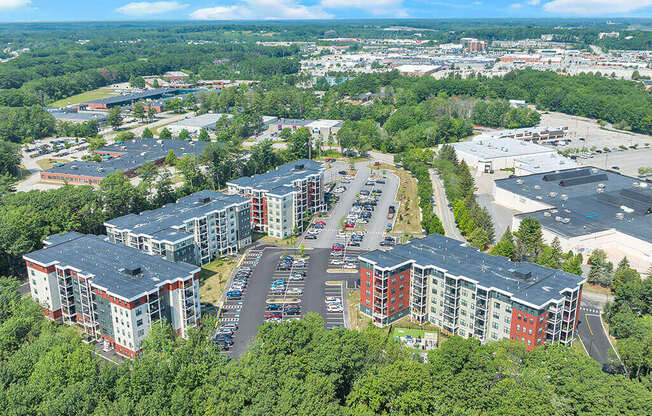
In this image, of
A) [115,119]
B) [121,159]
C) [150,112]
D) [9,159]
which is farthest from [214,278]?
[150,112]

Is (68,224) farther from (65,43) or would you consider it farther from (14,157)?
(65,43)

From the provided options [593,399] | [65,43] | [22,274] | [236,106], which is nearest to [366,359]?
[593,399]

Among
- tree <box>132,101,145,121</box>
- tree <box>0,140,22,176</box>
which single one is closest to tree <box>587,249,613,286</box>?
tree <box>0,140,22,176</box>

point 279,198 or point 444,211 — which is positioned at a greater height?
point 279,198

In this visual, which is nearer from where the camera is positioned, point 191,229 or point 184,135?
point 191,229

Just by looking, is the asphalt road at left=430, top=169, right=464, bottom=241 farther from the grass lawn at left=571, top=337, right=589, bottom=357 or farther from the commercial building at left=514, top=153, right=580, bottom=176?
the grass lawn at left=571, top=337, right=589, bottom=357

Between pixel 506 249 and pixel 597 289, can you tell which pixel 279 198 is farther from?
pixel 597 289

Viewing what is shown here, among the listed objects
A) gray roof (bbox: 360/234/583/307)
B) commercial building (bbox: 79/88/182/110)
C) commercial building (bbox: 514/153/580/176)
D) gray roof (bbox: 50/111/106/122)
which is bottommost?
commercial building (bbox: 514/153/580/176)
